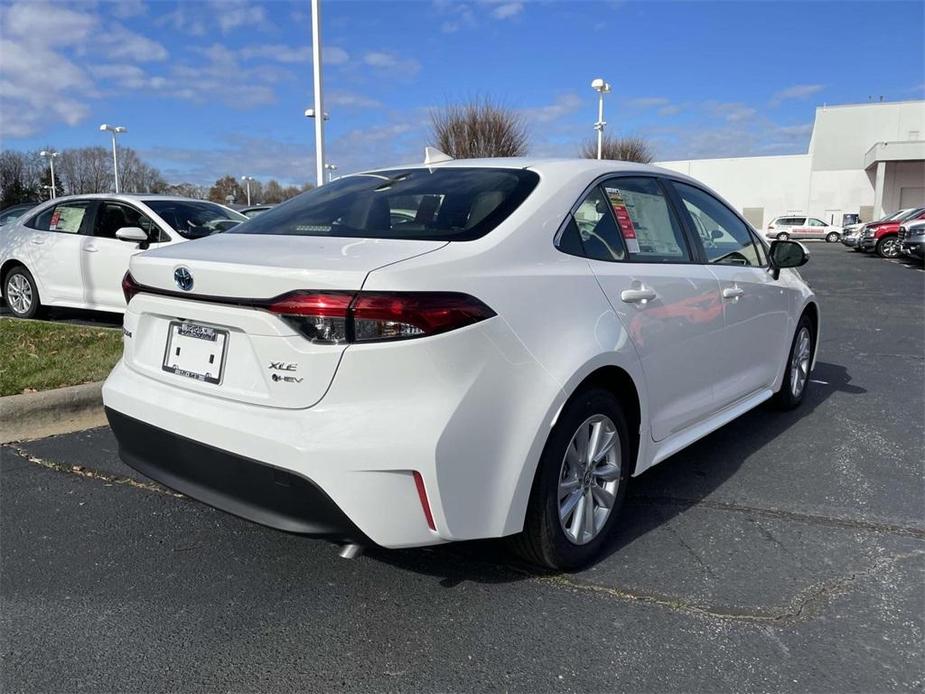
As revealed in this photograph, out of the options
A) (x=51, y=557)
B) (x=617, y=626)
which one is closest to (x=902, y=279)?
(x=617, y=626)

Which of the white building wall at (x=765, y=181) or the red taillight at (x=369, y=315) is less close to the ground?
the white building wall at (x=765, y=181)

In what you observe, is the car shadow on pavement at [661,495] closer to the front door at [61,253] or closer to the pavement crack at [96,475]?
the pavement crack at [96,475]

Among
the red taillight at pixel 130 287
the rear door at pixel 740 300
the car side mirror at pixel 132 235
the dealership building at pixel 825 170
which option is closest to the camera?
the red taillight at pixel 130 287

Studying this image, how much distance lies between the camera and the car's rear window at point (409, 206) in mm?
2664

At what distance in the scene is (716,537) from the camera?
3.19 meters

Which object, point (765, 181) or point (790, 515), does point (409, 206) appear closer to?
point (790, 515)

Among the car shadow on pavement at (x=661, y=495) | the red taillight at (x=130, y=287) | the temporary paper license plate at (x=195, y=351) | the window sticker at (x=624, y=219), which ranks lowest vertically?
the car shadow on pavement at (x=661, y=495)

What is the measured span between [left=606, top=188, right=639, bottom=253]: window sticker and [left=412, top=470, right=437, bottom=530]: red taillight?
153 cm

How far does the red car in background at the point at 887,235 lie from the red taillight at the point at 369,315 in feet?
83.8

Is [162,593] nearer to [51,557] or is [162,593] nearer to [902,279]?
[51,557]

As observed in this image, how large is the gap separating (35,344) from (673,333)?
5514mm

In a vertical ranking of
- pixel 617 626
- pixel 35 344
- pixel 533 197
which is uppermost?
pixel 533 197

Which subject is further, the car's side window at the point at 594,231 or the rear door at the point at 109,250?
the rear door at the point at 109,250

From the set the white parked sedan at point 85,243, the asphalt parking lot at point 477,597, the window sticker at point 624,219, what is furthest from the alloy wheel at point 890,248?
the window sticker at point 624,219
